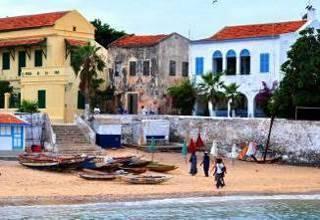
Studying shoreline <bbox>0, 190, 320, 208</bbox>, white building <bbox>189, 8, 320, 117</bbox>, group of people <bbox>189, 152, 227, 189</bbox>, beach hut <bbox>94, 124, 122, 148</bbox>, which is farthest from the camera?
white building <bbox>189, 8, 320, 117</bbox>

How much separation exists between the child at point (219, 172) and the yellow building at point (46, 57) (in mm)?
19500

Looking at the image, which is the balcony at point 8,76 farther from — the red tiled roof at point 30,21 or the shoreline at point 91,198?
the shoreline at point 91,198

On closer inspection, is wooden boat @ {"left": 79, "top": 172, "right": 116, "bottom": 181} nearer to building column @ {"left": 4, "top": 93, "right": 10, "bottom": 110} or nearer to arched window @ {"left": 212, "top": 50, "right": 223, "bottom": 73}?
building column @ {"left": 4, "top": 93, "right": 10, "bottom": 110}

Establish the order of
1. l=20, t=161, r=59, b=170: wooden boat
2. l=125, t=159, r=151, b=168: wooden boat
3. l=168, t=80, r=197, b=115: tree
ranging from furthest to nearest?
1. l=168, t=80, r=197, b=115: tree
2. l=125, t=159, r=151, b=168: wooden boat
3. l=20, t=161, r=59, b=170: wooden boat

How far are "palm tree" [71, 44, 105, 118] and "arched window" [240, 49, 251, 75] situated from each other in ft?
34.3

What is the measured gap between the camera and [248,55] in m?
57.4

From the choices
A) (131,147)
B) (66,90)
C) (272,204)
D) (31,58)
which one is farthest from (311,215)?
(31,58)

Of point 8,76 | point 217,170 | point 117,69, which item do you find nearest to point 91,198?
point 217,170

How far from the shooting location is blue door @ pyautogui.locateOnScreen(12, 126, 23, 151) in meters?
47.1

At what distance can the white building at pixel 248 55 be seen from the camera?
5581cm

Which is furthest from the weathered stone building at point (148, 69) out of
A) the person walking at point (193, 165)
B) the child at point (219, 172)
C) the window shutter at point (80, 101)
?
the child at point (219, 172)

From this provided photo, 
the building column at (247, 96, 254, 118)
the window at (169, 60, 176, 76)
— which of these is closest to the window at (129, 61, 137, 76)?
the window at (169, 60, 176, 76)

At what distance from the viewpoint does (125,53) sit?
203 ft

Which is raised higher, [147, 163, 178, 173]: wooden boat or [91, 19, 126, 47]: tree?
[91, 19, 126, 47]: tree
